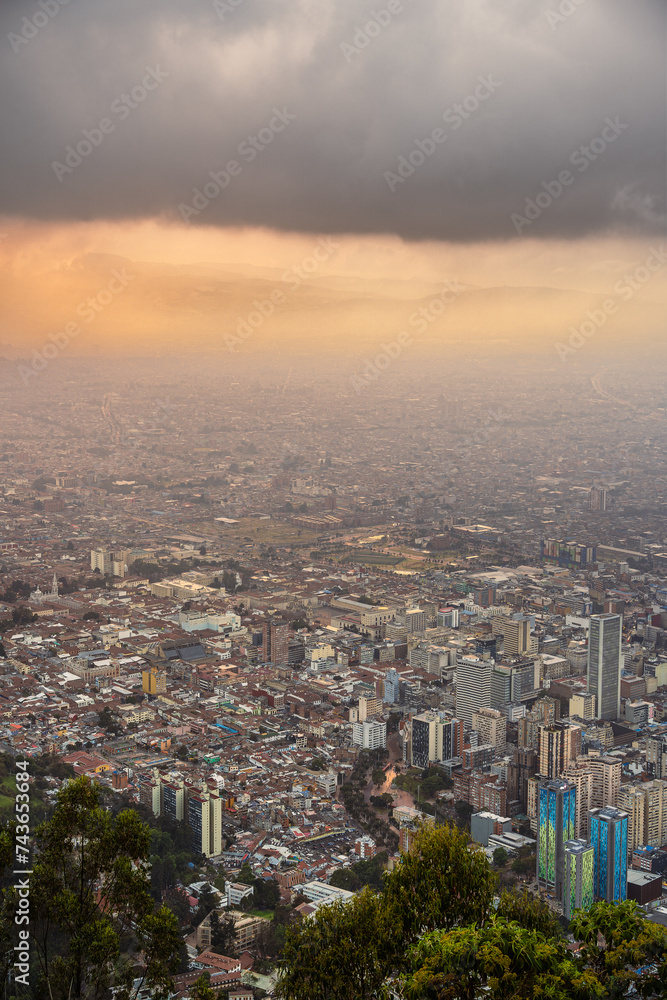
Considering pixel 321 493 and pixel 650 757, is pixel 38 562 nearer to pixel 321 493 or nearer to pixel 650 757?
pixel 321 493

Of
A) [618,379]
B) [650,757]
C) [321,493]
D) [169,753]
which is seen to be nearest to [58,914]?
[169,753]

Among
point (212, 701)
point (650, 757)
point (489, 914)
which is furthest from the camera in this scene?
point (212, 701)

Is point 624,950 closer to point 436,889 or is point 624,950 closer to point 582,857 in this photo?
point 436,889

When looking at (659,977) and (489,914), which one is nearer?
(659,977)

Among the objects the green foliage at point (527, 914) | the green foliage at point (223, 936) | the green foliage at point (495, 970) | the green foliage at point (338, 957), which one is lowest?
the green foliage at point (223, 936)

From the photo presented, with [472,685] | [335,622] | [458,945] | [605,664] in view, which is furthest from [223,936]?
[335,622]

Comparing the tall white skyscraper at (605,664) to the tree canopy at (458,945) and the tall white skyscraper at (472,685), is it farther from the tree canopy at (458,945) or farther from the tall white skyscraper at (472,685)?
the tree canopy at (458,945)

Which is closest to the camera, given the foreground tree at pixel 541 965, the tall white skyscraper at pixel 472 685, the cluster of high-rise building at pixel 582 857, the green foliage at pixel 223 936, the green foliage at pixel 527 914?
the foreground tree at pixel 541 965

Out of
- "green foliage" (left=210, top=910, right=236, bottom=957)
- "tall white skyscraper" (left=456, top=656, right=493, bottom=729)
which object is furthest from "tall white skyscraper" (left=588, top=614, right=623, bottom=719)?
"green foliage" (left=210, top=910, right=236, bottom=957)

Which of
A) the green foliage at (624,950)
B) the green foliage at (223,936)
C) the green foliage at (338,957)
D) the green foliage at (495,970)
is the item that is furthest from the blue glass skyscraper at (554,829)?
the green foliage at (495,970)
